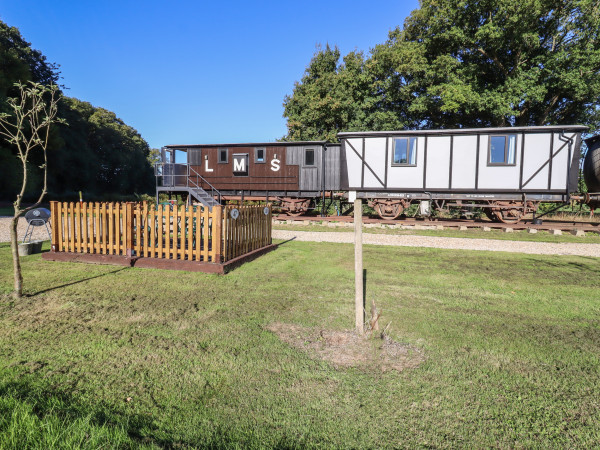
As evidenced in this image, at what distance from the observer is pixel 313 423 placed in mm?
2297

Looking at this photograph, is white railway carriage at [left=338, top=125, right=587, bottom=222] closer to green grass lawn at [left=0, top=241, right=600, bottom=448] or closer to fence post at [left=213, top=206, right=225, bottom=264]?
fence post at [left=213, top=206, right=225, bottom=264]

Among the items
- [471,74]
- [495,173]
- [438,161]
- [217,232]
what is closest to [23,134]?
[217,232]

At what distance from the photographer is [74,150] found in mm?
38500

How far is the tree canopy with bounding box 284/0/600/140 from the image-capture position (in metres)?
19.8

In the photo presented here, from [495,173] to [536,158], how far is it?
164 centimetres

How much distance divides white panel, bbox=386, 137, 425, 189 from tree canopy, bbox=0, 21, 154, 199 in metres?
15.6

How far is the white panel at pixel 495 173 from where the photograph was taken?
592 inches

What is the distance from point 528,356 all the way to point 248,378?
262cm

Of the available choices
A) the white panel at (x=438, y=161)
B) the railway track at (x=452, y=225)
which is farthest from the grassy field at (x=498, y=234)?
the white panel at (x=438, y=161)

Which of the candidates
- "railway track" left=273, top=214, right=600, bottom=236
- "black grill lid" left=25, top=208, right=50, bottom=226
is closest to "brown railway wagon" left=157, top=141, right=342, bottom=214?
"railway track" left=273, top=214, right=600, bottom=236

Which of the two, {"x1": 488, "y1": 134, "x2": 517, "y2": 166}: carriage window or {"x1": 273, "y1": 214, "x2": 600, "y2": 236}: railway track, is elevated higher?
{"x1": 488, "y1": 134, "x2": 517, "y2": 166}: carriage window

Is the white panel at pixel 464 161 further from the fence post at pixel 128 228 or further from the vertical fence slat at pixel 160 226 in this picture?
the fence post at pixel 128 228

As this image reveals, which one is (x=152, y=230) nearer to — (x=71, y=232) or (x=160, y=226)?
(x=160, y=226)

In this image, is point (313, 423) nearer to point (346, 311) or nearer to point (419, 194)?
point (346, 311)
